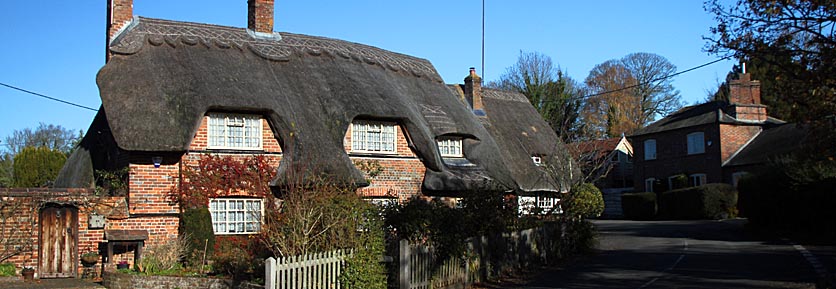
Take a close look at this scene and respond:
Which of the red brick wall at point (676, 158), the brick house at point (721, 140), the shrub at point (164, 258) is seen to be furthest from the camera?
the red brick wall at point (676, 158)

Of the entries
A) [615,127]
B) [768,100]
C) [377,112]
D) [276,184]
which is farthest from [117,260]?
[615,127]

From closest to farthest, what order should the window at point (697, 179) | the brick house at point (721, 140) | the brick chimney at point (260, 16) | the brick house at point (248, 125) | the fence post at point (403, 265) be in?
the fence post at point (403, 265) → the brick house at point (248, 125) → the brick chimney at point (260, 16) → the brick house at point (721, 140) → the window at point (697, 179)

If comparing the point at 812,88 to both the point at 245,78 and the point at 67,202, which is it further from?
the point at 67,202

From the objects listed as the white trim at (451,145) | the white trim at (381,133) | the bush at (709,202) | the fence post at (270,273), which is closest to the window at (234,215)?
the white trim at (381,133)

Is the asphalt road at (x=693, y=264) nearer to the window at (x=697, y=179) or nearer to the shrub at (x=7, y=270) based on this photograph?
the shrub at (x=7, y=270)

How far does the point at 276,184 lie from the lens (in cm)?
2041

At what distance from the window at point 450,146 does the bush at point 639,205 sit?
746 inches

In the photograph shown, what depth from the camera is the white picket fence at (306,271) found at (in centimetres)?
1087

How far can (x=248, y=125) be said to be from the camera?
2116cm

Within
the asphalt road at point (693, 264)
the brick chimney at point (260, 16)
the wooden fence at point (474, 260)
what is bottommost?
the asphalt road at point (693, 264)

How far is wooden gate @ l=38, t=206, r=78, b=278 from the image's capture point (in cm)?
1814

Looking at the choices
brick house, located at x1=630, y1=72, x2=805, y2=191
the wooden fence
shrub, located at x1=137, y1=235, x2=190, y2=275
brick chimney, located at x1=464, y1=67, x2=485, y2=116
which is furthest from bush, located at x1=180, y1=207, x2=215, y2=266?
brick house, located at x1=630, y1=72, x2=805, y2=191

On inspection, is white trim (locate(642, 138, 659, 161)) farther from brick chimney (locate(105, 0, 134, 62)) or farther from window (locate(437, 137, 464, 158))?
brick chimney (locate(105, 0, 134, 62))

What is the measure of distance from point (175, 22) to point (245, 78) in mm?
4023
